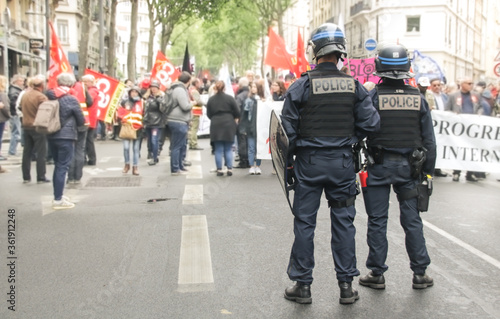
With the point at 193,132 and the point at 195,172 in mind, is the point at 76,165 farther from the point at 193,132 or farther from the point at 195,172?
the point at 193,132

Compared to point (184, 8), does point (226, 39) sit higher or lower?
higher

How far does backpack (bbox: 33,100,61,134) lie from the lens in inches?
349

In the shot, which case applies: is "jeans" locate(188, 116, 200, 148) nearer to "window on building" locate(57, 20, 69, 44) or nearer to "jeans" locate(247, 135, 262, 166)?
"jeans" locate(247, 135, 262, 166)

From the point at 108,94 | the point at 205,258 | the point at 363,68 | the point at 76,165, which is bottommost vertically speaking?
the point at 205,258

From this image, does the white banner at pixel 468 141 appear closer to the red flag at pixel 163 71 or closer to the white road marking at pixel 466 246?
the white road marking at pixel 466 246

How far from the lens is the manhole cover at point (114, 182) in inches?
449

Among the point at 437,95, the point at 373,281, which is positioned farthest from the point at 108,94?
the point at 373,281

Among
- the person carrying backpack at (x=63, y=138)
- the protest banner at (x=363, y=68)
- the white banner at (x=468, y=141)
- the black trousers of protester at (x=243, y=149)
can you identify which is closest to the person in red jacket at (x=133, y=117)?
the black trousers of protester at (x=243, y=149)

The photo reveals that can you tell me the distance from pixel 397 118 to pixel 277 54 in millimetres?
11077

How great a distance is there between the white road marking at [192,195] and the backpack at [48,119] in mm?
1955

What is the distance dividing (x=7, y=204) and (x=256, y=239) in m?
4.15

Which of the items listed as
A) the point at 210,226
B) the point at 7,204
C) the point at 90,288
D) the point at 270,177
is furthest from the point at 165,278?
the point at 270,177

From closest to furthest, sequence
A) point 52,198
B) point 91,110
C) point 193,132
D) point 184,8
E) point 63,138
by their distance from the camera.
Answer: point 63,138
point 52,198
point 91,110
point 193,132
point 184,8

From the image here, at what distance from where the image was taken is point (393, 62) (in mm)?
5324
